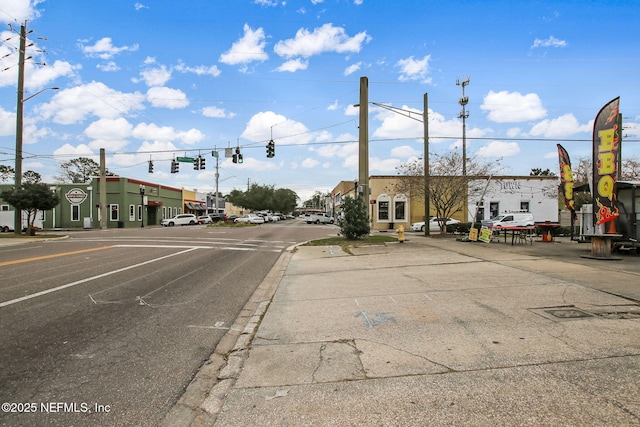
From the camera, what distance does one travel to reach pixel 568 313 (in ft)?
18.4

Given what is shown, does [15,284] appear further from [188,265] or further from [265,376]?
[265,376]

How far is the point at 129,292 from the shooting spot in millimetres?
7898

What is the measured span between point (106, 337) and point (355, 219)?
49.2 feet

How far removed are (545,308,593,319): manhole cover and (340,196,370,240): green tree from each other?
1363 centimetres

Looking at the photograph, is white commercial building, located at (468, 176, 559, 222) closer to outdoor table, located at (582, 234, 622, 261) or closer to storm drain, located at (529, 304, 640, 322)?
outdoor table, located at (582, 234, 622, 261)

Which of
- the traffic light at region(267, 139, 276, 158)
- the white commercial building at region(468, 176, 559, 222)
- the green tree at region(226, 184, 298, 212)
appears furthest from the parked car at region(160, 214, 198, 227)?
the white commercial building at region(468, 176, 559, 222)

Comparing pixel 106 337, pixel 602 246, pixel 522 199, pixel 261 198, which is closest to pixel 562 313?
pixel 106 337

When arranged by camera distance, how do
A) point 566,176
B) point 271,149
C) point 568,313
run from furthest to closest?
point 271,149, point 566,176, point 568,313

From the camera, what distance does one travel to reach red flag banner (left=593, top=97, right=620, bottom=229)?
1184 cm

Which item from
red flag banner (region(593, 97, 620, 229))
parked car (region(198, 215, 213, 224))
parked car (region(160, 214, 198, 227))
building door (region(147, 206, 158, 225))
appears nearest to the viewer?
red flag banner (region(593, 97, 620, 229))

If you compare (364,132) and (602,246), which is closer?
(602,246)

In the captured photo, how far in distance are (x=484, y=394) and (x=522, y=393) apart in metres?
0.31

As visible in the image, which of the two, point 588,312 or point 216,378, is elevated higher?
point 588,312

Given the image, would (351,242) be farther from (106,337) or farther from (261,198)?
(261,198)
